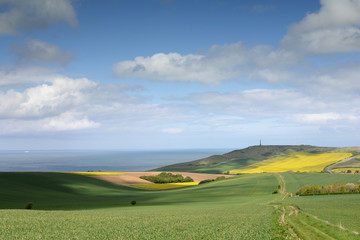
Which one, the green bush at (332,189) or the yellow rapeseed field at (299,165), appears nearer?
the green bush at (332,189)

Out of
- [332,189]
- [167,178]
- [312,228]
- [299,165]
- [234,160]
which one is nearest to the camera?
[312,228]

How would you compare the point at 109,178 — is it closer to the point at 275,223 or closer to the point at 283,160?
the point at 275,223

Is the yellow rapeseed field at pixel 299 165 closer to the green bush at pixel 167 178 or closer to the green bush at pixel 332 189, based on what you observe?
the green bush at pixel 167 178

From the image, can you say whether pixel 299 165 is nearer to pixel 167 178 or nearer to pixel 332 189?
pixel 167 178

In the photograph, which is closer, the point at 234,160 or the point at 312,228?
the point at 312,228

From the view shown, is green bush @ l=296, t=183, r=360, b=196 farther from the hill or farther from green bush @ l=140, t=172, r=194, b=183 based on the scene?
the hill

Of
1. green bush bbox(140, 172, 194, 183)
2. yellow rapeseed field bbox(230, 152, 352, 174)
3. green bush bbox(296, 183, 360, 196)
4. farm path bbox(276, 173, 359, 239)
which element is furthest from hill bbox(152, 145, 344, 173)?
farm path bbox(276, 173, 359, 239)

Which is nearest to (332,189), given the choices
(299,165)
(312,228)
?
(312,228)

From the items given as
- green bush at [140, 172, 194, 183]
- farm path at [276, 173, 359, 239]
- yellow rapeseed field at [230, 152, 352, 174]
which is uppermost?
farm path at [276, 173, 359, 239]

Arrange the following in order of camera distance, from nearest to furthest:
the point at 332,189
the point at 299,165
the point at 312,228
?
the point at 312,228
the point at 332,189
the point at 299,165

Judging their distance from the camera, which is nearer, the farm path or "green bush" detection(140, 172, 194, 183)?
the farm path

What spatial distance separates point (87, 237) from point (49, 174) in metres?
70.8

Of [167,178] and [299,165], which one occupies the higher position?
[299,165]

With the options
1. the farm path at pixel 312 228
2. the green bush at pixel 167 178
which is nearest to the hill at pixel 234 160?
the green bush at pixel 167 178
